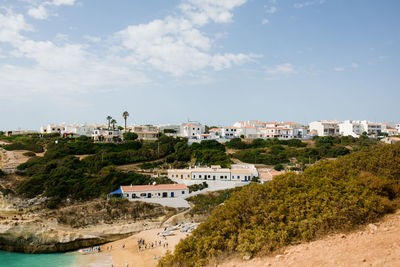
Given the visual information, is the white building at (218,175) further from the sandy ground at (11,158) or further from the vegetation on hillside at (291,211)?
the sandy ground at (11,158)

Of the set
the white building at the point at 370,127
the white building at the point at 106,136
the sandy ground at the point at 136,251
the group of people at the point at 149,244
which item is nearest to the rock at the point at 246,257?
the sandy ground at the point at 136,251

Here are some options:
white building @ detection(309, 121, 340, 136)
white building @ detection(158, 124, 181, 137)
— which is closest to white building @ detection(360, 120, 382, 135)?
white building @ detection(309, 121, 340, 136)

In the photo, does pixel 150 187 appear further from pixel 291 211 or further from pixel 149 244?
pixel 291 211

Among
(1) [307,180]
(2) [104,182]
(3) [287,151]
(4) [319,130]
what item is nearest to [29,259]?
(2) [104,182]

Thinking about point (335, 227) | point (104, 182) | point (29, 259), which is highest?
point (335, 227)

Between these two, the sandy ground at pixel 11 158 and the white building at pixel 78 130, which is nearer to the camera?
the sandy ground at pixel 11 158

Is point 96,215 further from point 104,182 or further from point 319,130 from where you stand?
point 319,130

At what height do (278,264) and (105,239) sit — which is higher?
(278,264)

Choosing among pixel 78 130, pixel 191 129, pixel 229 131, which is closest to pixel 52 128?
pixel 78 130
